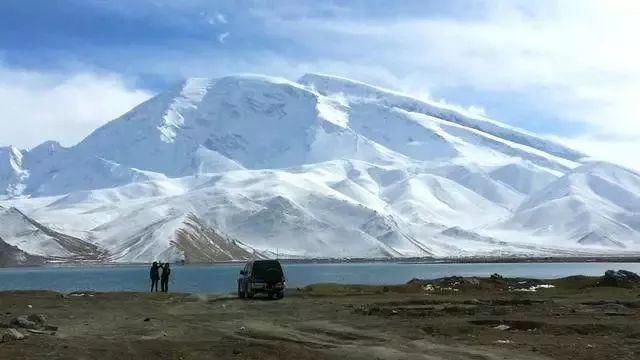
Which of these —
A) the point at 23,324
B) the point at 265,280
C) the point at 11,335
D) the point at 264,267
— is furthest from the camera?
the point at 264,267

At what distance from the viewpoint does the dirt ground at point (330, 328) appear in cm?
2677

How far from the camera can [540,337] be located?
31.6 metres

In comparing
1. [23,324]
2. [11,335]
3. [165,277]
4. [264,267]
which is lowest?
[11,335]

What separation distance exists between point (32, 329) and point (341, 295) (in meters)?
32.5

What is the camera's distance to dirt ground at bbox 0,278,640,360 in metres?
26.8

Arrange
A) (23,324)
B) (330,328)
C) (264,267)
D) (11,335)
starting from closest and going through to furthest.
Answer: (11,335) → (23,324) → (330,328) → (264,267)

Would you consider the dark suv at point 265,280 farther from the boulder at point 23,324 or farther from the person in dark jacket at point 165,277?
the boulder at point 23,324

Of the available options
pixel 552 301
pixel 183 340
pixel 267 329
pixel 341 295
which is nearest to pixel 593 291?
pixel 552 301

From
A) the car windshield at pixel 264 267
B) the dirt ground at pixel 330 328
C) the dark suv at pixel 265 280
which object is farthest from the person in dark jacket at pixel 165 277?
the car windshield at pixel 264 267

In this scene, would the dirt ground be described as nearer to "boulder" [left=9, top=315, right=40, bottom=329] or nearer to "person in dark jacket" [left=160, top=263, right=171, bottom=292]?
"boulder" [left=9, top=315, right=40, bottom=329]

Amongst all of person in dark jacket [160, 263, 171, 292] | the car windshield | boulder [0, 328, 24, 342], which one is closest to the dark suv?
the car windshield

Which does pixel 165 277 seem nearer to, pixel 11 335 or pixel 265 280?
pixel 265 280

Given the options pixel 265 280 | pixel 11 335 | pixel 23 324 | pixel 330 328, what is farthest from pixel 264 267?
pixel 11 335

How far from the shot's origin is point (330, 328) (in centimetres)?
3528
